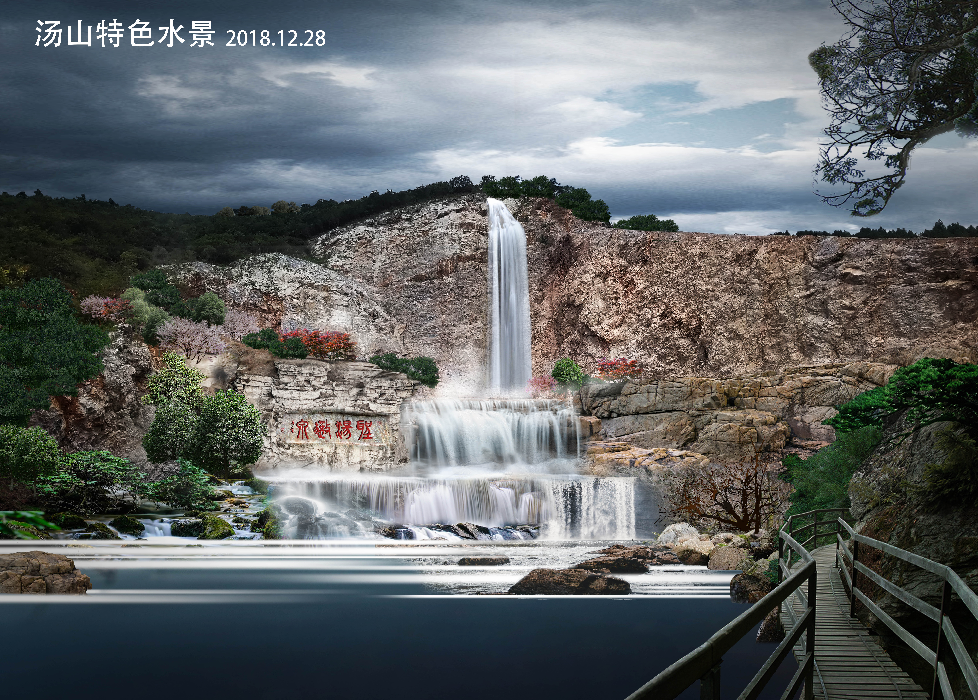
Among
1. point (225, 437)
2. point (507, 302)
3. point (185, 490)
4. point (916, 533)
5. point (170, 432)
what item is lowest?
point (185, 490)

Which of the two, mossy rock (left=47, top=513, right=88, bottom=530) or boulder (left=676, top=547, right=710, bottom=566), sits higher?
mossy rock (left=47, top=513, right=88, bottom=530)

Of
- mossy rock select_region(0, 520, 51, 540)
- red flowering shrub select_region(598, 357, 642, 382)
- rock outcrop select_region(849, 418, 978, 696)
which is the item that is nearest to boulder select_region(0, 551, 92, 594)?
mossy rock select_region(0, 520, 51, 540)

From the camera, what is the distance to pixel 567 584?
6426mm

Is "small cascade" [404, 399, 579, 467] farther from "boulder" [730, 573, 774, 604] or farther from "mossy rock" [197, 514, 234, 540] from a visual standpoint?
"boulder" [730, 573, 774, 604]

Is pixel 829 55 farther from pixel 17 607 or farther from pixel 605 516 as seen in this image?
pixel 17 607

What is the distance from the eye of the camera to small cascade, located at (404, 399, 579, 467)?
10898mm

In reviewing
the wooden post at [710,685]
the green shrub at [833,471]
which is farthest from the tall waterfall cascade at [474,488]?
the wooden post at [710,685]

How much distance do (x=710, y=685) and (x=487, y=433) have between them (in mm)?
9617

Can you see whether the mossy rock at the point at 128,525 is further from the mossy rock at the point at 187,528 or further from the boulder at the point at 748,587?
the boulder at the point at 748,587

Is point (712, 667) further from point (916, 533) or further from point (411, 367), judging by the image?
point (411, 367)

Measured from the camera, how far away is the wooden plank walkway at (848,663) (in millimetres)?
2689

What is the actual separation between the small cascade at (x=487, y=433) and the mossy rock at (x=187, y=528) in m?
3.56

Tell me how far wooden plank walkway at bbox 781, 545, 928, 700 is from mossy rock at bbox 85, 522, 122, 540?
20.8ft

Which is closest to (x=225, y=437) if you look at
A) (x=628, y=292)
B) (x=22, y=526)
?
(x=22, y=526)
